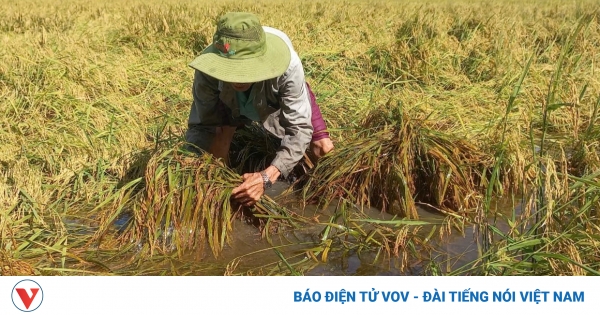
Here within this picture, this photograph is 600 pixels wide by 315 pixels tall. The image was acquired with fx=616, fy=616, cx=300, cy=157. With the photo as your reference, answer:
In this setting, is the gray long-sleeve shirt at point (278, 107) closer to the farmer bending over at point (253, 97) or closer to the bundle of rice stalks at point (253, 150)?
the farmer bending over at point (253, 97)

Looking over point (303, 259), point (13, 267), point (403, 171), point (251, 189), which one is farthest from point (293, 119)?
point (13, 267)

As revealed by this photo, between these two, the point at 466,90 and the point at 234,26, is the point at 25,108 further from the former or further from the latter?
the point at 466,90

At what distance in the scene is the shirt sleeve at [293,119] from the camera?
9.55 ft

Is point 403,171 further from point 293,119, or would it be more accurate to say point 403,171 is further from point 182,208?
point 182,208

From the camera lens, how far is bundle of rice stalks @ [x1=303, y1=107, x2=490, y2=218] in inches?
121

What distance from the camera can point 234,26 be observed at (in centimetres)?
256

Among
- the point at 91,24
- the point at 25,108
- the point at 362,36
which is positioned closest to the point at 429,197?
the point at 25,108

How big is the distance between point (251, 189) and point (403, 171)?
793 millimetres

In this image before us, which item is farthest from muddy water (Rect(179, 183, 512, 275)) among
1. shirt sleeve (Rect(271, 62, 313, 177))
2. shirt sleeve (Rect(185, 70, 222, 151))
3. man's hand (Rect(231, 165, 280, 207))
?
shirt sleeve (Rect(185, 70, 222, 151))

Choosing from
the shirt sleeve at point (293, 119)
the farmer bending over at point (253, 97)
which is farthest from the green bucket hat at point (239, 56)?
the shirt sleeve at point (293, 119)

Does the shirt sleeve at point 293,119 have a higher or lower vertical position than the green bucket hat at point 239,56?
lower

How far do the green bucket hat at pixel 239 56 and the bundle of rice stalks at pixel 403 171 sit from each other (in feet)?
2.48
